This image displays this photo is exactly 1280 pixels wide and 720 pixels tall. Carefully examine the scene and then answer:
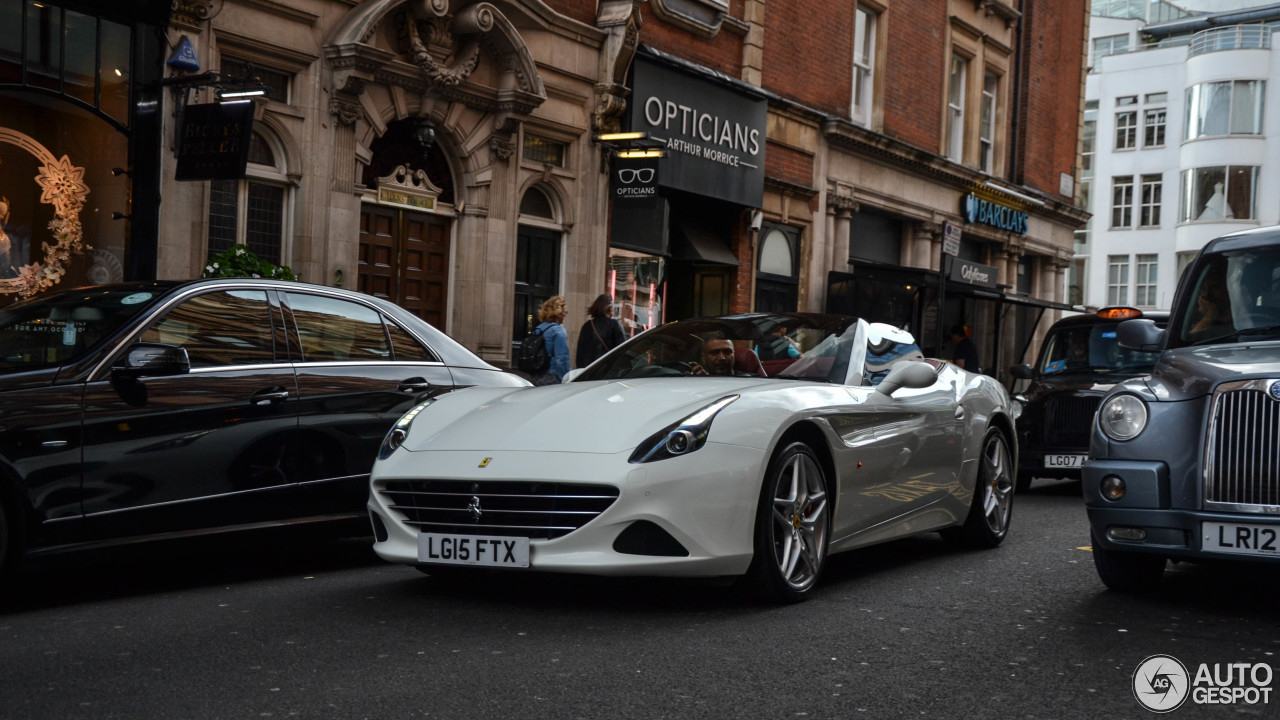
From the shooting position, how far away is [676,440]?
18.1 feet

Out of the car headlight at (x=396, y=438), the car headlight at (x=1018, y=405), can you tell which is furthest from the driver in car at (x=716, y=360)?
the car headlight at (x=1018, y=405)

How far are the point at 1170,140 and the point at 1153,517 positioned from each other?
53.7 m

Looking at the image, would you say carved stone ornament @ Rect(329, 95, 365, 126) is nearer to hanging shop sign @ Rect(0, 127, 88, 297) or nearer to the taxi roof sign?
hanging shop sign @ Rect(0, 127, 88, 297)

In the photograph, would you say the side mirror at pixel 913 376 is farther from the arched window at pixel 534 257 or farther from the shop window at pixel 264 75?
the arched window at pixel 534 257

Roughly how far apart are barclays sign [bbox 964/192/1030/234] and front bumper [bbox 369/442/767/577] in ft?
79.1

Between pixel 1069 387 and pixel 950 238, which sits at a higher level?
pixel 950 238

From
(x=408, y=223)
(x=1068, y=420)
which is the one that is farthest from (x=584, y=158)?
(x=1068, y=420)

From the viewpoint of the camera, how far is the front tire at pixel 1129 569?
21.0ft

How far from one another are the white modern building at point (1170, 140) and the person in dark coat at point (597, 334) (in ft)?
137

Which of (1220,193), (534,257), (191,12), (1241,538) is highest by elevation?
(1220,193)

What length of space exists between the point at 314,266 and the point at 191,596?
7919mm

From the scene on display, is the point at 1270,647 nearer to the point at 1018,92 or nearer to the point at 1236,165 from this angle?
the point at 1018,92

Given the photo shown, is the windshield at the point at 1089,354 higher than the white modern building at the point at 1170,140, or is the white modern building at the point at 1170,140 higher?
the white modern building at the point at 1170,140

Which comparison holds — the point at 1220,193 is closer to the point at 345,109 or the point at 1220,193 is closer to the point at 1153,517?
the point at 345,109
